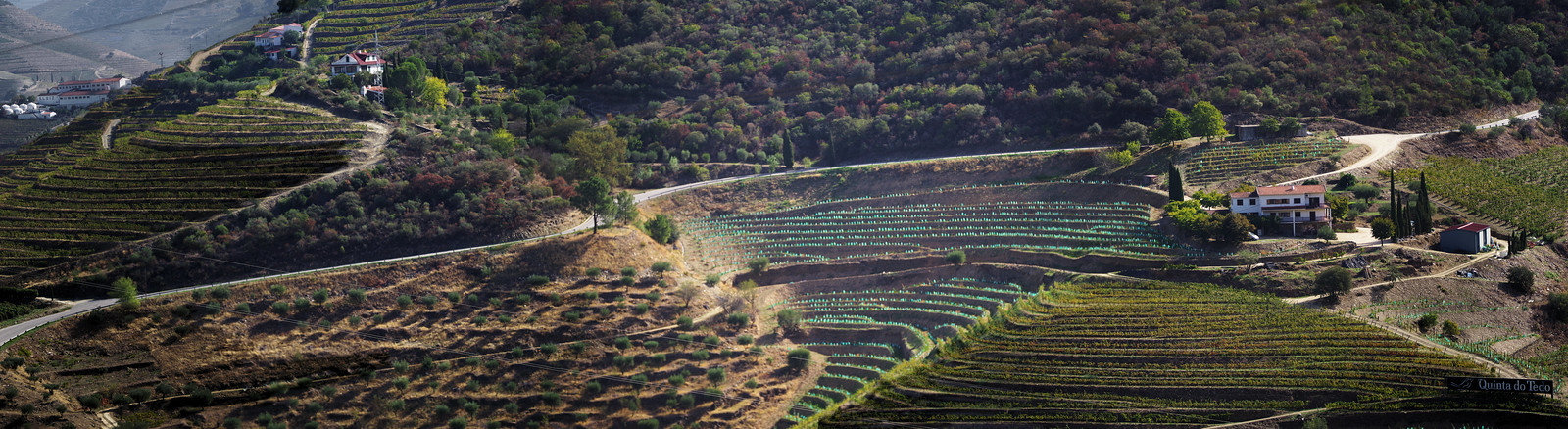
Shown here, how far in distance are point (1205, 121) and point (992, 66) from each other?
16125mm

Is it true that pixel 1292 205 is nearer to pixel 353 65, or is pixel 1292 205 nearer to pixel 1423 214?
pixel 1423 214

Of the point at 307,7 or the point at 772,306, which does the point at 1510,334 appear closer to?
the point at 772,306

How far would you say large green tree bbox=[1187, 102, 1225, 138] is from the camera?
174ft

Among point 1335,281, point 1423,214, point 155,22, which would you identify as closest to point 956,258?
point 1335,281

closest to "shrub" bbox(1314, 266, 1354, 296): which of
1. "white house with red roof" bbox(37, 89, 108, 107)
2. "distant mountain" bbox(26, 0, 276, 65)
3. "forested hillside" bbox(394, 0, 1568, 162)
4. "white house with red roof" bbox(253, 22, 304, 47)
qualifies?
"forested hillside" bbox(394, 0, 1568, 162)

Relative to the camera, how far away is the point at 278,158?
47.5 metres


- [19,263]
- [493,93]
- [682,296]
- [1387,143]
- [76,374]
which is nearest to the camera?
[76,374]

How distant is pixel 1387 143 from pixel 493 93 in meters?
45.4

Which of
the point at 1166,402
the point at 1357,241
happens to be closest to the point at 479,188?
the point at 1166,402

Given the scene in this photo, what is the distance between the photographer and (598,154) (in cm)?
5300

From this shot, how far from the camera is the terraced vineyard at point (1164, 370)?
3178 cm

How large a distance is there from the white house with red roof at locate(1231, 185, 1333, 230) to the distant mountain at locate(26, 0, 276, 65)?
2231 inches

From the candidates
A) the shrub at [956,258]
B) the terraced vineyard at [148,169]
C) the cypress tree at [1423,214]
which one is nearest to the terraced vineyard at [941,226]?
the shrub at [956,258]

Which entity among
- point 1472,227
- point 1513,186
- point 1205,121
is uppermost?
Result: point 1205,121
